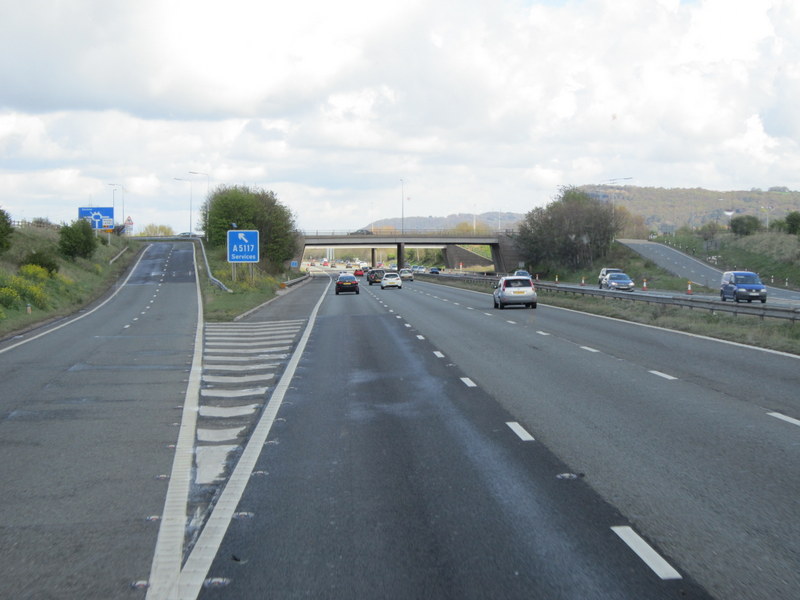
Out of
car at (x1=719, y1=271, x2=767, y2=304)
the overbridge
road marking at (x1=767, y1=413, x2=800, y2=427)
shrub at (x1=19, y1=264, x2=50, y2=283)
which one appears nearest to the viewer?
road marking at (x1=767, y1=413, x2=800, y2=427)

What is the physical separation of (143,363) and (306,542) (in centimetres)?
1416

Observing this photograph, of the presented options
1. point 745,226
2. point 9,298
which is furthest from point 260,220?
point 745,226

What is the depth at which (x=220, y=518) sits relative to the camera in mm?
7023

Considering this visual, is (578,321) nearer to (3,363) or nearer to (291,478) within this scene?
(3,363)

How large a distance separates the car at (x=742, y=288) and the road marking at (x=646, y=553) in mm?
40508

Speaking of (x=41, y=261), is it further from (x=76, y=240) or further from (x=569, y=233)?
(x=569, y=233)

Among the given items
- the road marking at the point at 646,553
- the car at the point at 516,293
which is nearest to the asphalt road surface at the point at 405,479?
the road marking at the point at 646,553

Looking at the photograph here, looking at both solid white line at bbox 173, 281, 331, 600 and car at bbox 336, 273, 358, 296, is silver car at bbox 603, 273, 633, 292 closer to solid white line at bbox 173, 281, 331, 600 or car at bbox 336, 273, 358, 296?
car at bbox 336, 273, 358, 296

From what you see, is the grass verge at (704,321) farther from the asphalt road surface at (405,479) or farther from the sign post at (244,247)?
the sign post at (244,247)

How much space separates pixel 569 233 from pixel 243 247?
56.2 metres

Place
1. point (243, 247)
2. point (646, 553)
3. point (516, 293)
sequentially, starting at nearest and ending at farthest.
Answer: point (646, 553), point (516, 293), point (243, 247)

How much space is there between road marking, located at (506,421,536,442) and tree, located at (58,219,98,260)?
71.7 m

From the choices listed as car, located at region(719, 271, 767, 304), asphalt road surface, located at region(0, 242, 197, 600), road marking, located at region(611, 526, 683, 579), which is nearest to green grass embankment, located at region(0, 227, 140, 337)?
asphalt road surface, located at region(0, 242, 197, 600)

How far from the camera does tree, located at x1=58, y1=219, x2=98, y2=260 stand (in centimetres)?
7600
